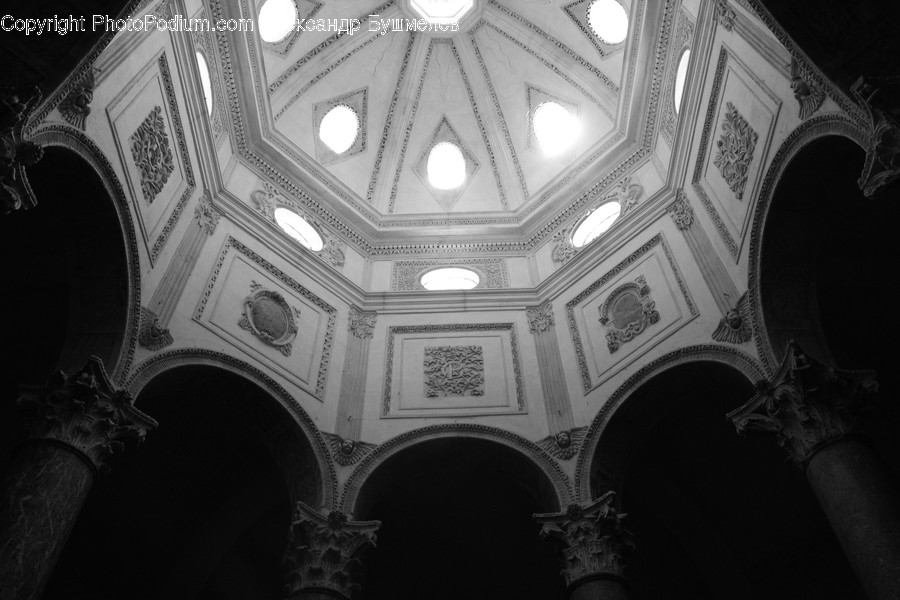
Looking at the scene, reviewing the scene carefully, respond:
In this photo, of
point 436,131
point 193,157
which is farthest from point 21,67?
point 436,131

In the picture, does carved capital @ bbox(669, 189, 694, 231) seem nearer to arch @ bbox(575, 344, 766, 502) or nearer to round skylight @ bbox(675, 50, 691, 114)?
round skylight @ bbox(675, 50, 691, 114)

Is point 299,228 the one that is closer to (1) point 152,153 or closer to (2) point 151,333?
(1) point 152,153

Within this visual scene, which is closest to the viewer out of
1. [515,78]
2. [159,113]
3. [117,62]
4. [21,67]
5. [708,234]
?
[21,67]

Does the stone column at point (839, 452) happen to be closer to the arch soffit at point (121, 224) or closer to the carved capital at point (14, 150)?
the arch soffit at point (121, 224)

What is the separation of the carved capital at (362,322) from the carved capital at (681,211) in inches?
199

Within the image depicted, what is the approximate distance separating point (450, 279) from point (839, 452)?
8018mm

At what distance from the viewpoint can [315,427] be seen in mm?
10914

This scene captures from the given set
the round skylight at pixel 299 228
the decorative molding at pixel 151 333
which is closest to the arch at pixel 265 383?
the decorative molding at pixel 151 333

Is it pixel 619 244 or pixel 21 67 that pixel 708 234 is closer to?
pixel 619 244

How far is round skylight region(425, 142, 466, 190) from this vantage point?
1706 centimetres

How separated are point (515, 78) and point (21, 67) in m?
12.7

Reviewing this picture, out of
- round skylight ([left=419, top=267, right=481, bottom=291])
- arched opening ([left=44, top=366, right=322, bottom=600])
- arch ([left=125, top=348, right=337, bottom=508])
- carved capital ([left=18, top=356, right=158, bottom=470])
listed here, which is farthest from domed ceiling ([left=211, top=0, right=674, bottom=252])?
carved capital ([left=18, top=356, right=158, bottom=470])

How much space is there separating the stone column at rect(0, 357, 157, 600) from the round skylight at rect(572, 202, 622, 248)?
821cm

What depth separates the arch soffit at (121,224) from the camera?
324 inches
